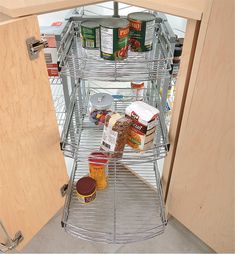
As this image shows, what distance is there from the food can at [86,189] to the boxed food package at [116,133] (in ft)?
0.97

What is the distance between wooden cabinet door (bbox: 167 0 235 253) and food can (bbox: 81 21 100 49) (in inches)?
15.3

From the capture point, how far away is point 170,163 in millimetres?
1019

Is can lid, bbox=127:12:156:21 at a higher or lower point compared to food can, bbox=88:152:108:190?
higher

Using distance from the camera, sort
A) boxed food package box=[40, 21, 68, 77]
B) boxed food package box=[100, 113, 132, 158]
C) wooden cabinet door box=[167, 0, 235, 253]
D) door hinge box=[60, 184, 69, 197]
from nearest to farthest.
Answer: wooden cabinet door box=[167, 0, 235, 253] < boxed food package box=[100, 113, 132, 158] < boxed food package box=[40, 21, 68, 77] < door hinge box=[60, 184, 69, 197]

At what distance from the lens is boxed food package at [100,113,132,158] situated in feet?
2.95

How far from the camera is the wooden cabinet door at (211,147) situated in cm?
62

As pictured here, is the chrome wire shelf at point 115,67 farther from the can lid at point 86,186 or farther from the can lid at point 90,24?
the can lid at point 86,186

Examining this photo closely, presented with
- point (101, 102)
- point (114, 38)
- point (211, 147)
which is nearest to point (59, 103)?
point (101, 102)

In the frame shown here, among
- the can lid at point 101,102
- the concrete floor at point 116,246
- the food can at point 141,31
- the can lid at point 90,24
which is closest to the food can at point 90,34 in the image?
the can lid at point 90,24

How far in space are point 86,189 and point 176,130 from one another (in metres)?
0.53

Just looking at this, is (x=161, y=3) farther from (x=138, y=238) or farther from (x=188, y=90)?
(x=138, y=238)

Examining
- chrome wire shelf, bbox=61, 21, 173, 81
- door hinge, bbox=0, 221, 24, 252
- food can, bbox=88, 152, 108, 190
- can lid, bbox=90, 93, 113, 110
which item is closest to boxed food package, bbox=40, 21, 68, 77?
chrome wire shelf, bbox=61, 21, 173, 81

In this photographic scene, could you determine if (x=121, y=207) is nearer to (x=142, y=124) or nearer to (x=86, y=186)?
(x=86, y=186)

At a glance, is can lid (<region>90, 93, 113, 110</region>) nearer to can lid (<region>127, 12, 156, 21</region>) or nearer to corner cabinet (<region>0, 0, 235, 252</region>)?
corner cabinet (<region>0, 0, 235, 252</region>)
